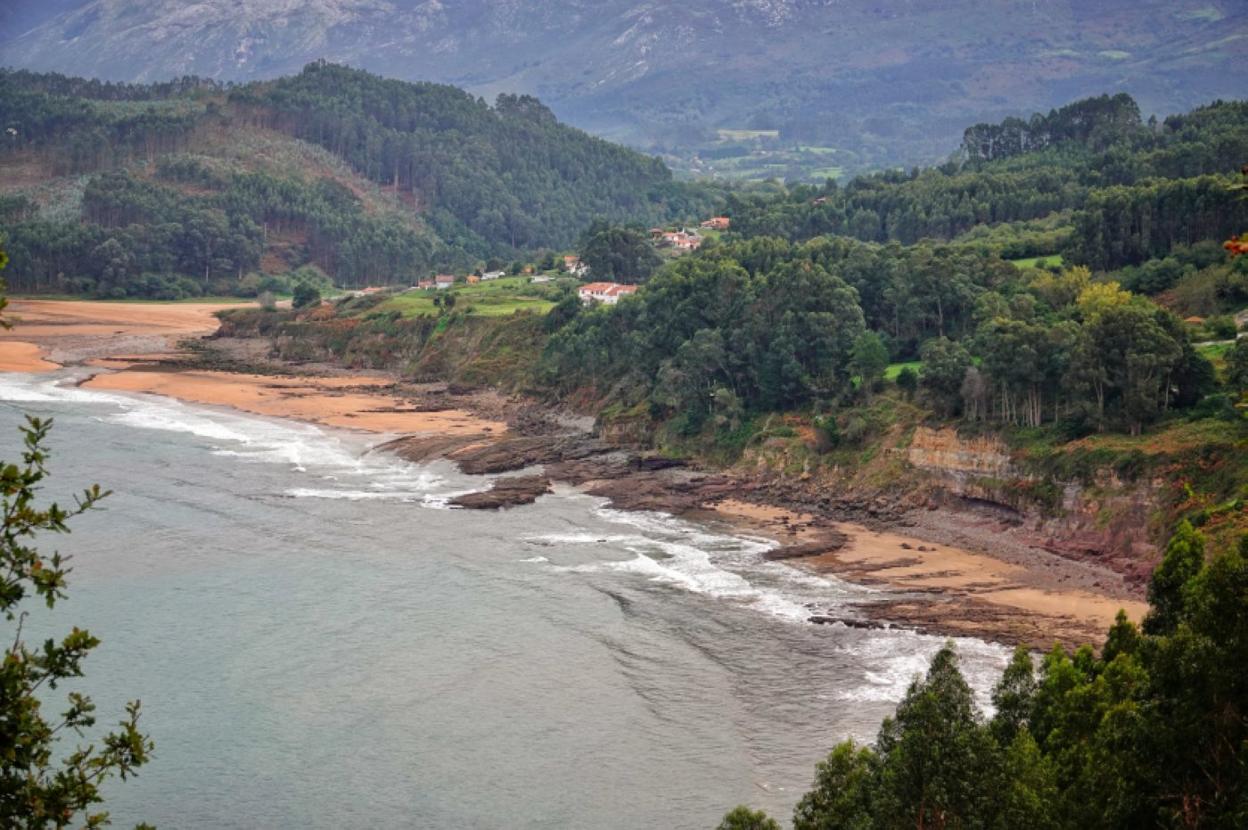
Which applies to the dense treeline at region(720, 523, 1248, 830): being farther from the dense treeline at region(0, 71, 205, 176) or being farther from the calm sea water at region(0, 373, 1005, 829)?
the dense treeline at region(0, 71, 205, 176)

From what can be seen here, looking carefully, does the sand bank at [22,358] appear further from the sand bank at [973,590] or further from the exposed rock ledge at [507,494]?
the sand bank at [973,590]

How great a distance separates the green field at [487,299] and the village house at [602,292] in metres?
2.92

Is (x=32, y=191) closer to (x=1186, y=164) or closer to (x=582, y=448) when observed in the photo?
(x=582, y=448)

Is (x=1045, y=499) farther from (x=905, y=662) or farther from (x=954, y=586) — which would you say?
(x=905, y=662)

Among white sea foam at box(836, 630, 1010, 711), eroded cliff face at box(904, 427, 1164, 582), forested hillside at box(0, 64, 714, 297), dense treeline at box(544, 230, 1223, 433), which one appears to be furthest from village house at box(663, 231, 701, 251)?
white sea foam at box(836, 630, 1010, 711)

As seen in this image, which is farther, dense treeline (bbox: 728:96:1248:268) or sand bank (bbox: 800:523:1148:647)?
dense treeline (bbox: 728:96:1248:268)

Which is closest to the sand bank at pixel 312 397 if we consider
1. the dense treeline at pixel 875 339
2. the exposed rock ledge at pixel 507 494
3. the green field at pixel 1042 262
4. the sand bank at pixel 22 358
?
the sand bank at pixel 22 358

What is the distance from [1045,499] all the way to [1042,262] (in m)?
29.1

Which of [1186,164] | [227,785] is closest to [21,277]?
[1186,164]

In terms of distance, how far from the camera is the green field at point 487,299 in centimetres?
10611

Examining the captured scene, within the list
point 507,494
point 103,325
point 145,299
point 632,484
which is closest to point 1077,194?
point 632,484

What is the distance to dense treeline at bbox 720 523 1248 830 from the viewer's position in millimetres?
19281

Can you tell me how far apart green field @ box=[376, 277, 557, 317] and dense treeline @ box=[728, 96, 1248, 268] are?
20.9 m

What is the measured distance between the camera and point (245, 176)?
17575 cm
